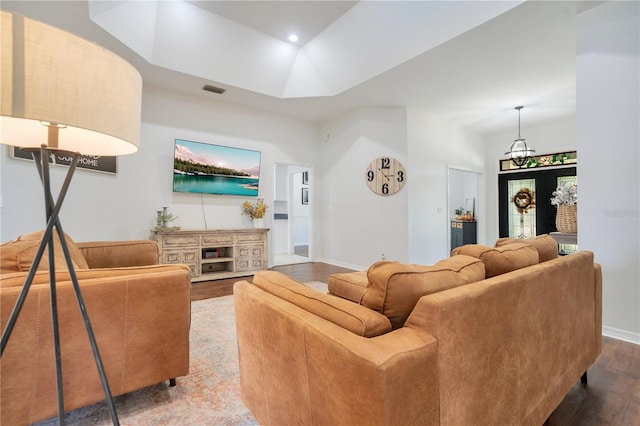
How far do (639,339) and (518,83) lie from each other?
353 cm

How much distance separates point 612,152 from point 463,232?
4332 millimetres

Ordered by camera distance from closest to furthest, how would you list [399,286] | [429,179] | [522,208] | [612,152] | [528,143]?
1. [399,286]
2. [612,152]
3. [429,179]
4. [528,143]
5. [522,208]

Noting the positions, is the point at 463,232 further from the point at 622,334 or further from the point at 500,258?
the point at 500,258

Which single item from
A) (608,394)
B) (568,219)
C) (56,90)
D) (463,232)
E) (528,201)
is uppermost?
(56,90)

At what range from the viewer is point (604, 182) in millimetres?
2611

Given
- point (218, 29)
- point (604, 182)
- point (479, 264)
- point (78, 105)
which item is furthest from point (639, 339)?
point (218, 29)

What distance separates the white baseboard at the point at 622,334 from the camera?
2.47 meters

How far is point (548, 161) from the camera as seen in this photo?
6.07 meters

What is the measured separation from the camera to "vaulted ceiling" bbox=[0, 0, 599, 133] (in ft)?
9.96

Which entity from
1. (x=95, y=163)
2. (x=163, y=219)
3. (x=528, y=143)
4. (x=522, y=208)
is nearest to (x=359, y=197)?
(x=163, y=219)

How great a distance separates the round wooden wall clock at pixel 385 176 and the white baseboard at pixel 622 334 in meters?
3.15

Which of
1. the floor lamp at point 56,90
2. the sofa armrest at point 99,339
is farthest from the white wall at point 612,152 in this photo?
the floor lamp at point 56,90

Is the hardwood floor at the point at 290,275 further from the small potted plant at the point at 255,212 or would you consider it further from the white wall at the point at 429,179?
the white wall at the point at 429,179

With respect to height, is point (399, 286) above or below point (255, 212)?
below
